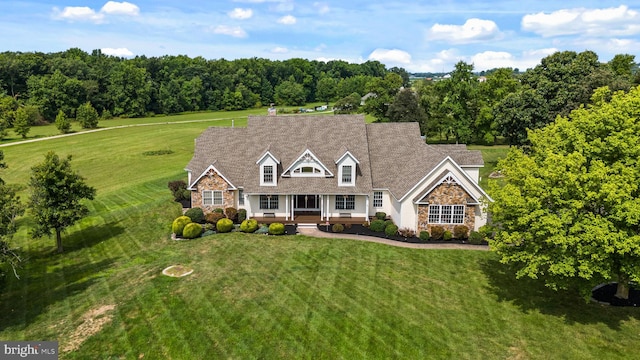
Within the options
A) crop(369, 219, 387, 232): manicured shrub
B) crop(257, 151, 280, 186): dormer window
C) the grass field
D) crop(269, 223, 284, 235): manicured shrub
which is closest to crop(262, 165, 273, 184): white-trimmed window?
crop(257, 151, 280, 186): dormer window

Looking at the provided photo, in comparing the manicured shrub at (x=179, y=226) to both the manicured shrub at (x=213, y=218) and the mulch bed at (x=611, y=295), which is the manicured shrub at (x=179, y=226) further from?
the mulch bed at (x=611, y=295)

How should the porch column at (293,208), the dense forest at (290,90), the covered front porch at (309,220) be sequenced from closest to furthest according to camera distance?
1. the covered front porch at (309,220)
2. the porch column at (293,208)
3. the dense forest at (290,90)

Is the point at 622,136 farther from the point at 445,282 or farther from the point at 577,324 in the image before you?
the point at 445,282

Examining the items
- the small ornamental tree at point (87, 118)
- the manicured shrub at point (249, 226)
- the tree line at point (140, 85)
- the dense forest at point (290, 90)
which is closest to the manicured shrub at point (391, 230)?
the manicured shrub at point (249, 226)

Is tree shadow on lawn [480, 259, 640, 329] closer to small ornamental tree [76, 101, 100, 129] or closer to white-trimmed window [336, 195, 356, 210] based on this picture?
white-trimmed window [336, 195, 356, 210]

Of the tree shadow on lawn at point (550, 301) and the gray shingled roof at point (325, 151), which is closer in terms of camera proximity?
the tree shadow on lawn at point (550, 301)
